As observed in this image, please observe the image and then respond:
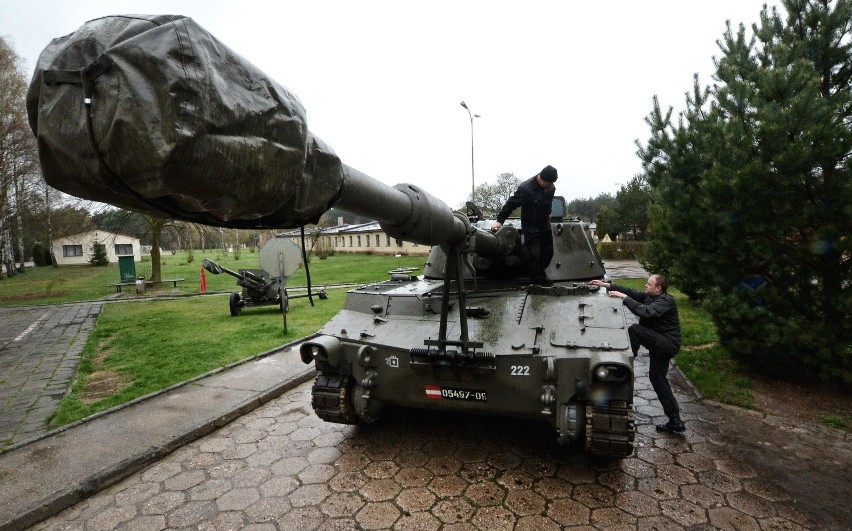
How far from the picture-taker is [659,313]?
4.77 metres

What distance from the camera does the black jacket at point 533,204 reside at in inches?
202

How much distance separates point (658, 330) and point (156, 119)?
4.83 meters

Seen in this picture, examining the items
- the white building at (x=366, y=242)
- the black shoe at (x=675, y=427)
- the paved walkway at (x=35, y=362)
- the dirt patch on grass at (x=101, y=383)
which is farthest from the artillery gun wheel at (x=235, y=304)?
the white building at (x=366, y=242)

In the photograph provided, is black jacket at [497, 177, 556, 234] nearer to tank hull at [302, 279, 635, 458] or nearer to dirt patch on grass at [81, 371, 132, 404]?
tank hull at [302, 279, 635, 458]

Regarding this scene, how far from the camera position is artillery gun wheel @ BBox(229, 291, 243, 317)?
42.9 ft

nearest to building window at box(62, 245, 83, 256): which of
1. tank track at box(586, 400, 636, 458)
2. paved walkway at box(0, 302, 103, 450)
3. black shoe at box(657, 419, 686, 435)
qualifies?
paved walkway at box(0, 302, 103, 450)

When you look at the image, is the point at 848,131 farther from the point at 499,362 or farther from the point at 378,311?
the point at 378,311

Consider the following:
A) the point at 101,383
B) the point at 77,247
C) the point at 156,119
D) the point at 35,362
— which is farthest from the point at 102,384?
the point at 77,247

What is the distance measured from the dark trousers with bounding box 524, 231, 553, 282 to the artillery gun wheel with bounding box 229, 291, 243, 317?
996 centimetres

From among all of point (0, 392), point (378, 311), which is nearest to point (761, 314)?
point (378, 311)

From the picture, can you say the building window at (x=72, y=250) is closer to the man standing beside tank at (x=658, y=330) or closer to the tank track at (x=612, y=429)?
the man standing beside tank at (x=658, y=330)

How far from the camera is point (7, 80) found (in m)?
21.6

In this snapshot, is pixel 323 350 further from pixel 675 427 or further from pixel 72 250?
pixel 72 250

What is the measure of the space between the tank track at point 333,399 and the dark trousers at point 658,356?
290 centimetres
